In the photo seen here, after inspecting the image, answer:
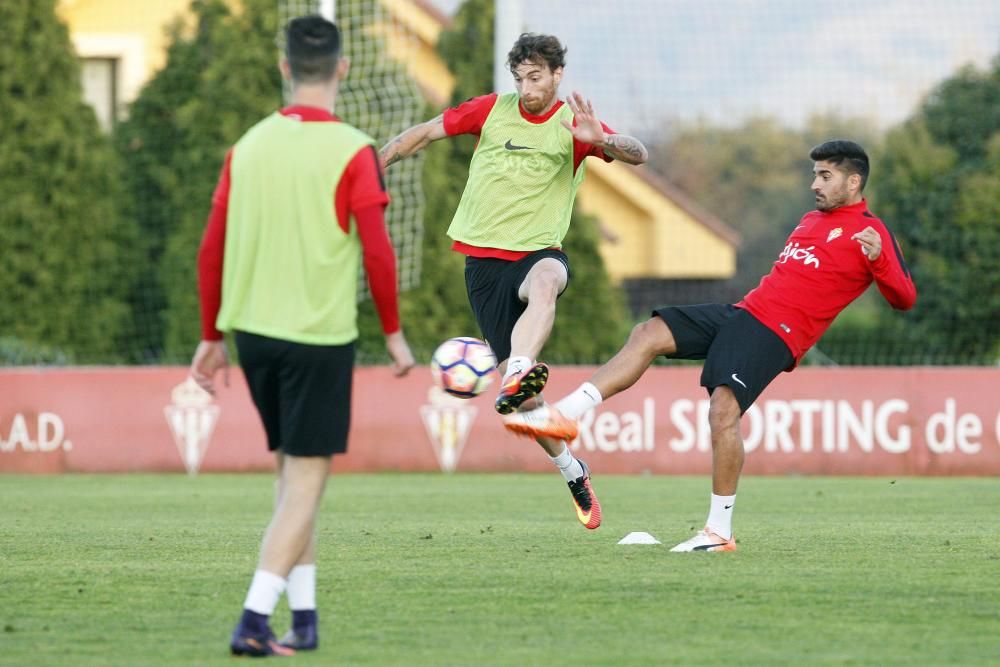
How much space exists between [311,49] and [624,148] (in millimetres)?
3343

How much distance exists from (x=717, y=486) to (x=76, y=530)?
3.95 meters

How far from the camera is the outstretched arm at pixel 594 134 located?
815 cm

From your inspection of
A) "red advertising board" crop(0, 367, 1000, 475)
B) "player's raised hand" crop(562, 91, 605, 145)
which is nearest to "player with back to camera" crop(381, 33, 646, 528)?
"player's raised hand" crop(562, 91, 605, 145)

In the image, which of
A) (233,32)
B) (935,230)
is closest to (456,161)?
(233,32)

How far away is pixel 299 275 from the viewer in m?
5.18

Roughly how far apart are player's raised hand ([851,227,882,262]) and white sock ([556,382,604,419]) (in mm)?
1574

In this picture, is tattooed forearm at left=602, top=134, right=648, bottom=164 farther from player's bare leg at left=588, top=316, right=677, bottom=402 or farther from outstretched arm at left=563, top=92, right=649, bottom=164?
player's bare leg at left=588, top=316, right=677, bottom=402

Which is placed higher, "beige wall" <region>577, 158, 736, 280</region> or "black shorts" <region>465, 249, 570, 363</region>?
"beige wall" <region>577, 158, 736, 280</region>

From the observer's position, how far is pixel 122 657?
5109mm

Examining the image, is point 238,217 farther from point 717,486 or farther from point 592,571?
point 717,486

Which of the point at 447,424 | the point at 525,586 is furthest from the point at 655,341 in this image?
the point at 447,424

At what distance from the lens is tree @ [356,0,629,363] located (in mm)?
20953

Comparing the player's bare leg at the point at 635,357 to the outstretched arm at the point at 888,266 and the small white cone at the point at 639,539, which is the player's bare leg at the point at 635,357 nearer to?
the small white cone at the point at 639,539

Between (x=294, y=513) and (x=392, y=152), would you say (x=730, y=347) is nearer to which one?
(x=392, y=152)
